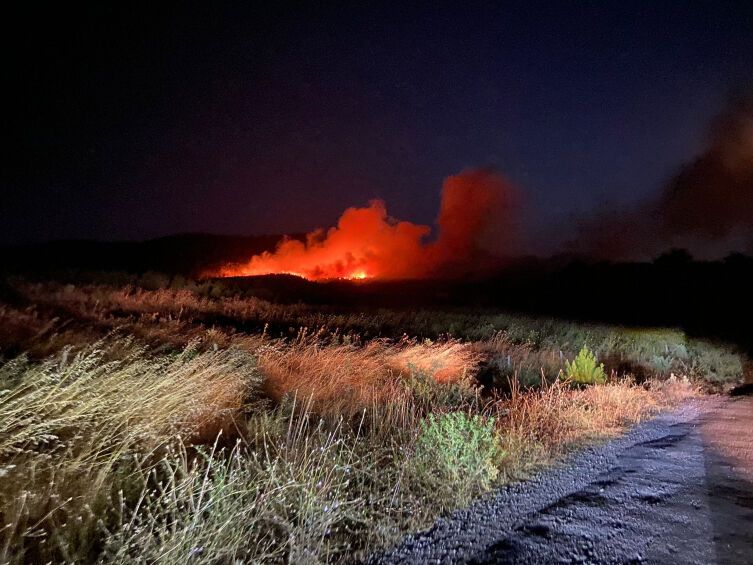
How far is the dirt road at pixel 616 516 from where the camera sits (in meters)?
3.65

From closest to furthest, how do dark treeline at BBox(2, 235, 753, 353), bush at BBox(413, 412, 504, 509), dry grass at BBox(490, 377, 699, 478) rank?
bush at BBox(413, 412, 504, 509) < dry grass at BBox(490, 377, 699, 478) < dark treeline at BBox(2, 235, 753, 353)

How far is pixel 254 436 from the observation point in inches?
206

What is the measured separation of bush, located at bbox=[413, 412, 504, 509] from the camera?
462cm

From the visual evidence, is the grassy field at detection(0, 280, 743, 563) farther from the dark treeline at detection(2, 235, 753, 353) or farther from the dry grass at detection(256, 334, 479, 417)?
the dark treeline at detection(2, 235, 753, 353)

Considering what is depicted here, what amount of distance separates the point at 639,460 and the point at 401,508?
327cm

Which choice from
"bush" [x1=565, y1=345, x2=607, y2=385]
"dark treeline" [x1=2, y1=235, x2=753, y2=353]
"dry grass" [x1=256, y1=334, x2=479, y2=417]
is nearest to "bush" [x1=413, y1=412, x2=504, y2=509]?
"dry grass" [x1=256, y1=334, x2=479, y2=417]

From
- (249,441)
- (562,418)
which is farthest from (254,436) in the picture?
(562,418)

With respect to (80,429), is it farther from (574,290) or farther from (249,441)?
(574,290)

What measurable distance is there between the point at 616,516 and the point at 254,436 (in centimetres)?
336

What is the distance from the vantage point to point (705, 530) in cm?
400

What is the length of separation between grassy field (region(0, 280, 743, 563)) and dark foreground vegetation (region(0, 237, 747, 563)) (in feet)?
0.07

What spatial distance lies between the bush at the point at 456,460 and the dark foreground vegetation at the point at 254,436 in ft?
0.07

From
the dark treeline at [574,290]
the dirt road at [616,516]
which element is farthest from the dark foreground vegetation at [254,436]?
the dark treeline at [574,290]

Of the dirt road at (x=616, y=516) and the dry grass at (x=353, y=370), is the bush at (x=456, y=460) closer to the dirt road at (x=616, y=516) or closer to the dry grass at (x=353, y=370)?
the dirt road at (x=616, y=516)
